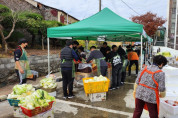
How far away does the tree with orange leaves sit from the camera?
75.5 ft

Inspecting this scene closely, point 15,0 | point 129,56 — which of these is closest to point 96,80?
point 129,56

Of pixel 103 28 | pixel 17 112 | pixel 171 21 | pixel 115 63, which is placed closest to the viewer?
pixel 17 112

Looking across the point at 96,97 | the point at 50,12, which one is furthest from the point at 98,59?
the point at 50,12

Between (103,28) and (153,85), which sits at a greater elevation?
(103,28)

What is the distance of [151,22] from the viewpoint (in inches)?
912

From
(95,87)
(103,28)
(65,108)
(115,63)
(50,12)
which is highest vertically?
(50,12)

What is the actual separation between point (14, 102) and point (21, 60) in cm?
146

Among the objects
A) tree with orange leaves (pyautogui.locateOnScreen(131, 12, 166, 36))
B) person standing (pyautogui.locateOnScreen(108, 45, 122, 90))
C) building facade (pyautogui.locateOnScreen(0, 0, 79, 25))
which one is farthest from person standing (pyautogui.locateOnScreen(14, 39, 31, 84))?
tree with orange leaves (pyautogui.locateOnScreen(131, 12, 166, 36))

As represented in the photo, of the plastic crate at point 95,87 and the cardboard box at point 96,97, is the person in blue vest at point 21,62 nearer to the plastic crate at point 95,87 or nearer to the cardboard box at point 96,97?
the plastic crate at point 95,87

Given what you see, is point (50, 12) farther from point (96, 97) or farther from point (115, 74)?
point (96, 97)

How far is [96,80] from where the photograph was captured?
4.23 meters

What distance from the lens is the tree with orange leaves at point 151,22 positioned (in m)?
23.0

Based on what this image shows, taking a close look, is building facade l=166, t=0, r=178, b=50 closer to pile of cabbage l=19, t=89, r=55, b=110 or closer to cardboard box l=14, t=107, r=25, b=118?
pile of cabbage l=19, t=89, r=55, b=110

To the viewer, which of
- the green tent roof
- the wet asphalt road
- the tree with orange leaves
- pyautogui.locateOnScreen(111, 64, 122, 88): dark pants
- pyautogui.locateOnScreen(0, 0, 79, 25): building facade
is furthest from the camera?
the tree with orange leaves
